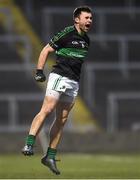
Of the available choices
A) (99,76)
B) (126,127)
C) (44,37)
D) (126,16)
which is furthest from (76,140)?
(126,16)

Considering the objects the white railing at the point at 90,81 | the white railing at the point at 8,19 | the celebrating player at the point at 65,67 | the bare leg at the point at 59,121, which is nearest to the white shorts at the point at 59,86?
the celebrating player at the point at 65,67

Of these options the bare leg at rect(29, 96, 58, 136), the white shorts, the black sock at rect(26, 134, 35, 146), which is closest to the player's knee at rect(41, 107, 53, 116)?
the bare leg at rect(29, 96, 58, 136)

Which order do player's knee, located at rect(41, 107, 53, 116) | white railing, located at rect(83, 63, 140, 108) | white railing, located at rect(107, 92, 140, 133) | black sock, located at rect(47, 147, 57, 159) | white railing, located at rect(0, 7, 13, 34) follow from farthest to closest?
white railing, located at rect(0, 7, 13, 34), white railing, located at rect(83, 63, 140, 108), white railing, located at rect(107, 92, 140, 133), black sock, located at rect(47, 147, 57, 159), player's knee, located at rect(41, 107, 53, 116)

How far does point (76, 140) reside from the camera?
22.1 m

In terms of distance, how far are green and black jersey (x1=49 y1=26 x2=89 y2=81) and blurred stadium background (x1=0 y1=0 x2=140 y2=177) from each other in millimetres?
8359

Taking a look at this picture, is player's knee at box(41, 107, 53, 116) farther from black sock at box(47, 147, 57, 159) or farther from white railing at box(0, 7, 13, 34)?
white railing at box(0, 7, 13, 34)

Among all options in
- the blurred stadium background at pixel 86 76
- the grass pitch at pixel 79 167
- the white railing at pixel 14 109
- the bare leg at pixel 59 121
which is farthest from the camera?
the white railing at pixel 14 109

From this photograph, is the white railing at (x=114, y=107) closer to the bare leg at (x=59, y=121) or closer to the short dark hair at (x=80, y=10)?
the bare leg at (x=59, y=121)

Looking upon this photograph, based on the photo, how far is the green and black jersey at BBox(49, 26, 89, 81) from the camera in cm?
1350

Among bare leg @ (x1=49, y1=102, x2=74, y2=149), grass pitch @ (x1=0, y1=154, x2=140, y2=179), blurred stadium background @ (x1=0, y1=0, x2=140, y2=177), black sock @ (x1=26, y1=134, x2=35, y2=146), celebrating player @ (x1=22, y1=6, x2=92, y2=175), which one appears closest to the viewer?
black sock @ (x1=26, y1=134, x2=35, y2=146)

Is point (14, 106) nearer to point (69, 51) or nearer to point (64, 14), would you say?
point (64, 14)

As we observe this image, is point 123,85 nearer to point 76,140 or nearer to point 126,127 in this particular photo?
point 126,127

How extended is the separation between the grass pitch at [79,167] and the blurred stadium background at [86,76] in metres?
1.08

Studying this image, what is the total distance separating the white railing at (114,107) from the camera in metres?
23.0
